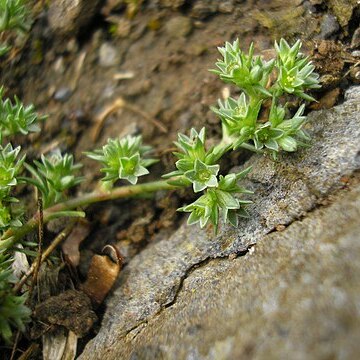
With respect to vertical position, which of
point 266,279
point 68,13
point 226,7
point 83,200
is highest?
point 68,13

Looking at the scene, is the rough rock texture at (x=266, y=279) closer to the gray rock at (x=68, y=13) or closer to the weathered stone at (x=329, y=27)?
the weathered stone at (x=329, y=27)

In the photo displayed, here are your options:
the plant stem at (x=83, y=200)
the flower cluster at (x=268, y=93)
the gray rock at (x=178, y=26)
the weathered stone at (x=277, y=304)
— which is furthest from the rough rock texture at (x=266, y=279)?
the gray rock at (x=178, y=26)

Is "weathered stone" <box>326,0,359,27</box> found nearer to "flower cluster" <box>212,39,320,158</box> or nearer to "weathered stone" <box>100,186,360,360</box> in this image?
"flower cluster" <box>212,39,320,158</box>

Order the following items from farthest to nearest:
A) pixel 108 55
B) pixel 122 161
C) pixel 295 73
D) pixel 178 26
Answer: pixel 108 55 < pixel 178 26 < pixel 122 161 < pixel 295 73

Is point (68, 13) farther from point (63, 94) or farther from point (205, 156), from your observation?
point (205, 156)

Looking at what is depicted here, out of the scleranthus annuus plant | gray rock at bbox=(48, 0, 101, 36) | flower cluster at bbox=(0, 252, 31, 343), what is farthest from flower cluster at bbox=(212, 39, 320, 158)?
flower cluster at bbox=(0, 252, 31, 343)

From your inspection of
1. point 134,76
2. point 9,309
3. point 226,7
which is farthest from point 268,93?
point 9,309
